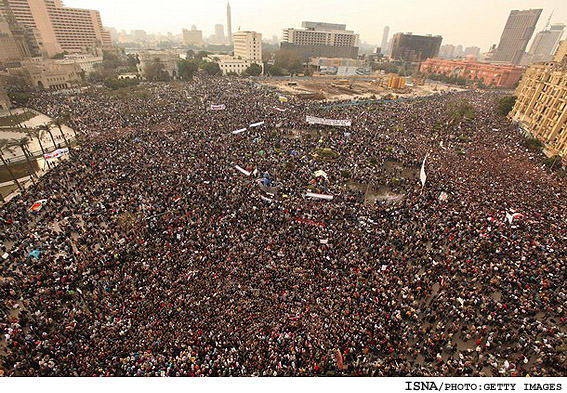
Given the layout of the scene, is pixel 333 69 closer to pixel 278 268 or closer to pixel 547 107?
pixel 547 107

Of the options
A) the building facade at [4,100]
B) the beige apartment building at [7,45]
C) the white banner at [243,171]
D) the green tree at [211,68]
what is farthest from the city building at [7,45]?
the white banner at [243,171]

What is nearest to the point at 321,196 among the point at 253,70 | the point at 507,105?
the point at 507,105

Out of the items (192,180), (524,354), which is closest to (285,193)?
(192,180)

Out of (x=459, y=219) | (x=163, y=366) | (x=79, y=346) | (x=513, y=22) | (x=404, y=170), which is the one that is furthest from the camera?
(x=513, y=22)

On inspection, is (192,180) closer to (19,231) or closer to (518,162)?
(19,231)

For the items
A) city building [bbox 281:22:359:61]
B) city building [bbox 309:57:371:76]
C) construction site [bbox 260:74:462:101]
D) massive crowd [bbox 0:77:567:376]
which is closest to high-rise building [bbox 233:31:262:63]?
construction site [bbox 260:74:462:101]

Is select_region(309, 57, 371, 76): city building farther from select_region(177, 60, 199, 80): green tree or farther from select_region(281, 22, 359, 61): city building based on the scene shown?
select_region(177, 60, 199, 80): green tree
